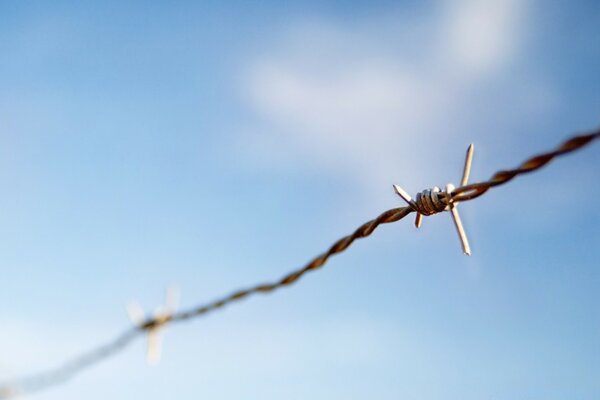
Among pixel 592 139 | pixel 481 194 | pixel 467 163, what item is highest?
pixel 467 163

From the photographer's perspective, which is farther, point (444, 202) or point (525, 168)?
point (444, 202)

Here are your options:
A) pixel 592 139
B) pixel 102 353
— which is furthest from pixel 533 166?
pixel 102 353

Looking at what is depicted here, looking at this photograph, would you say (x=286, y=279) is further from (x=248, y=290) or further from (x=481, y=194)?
(x=481, y=194)

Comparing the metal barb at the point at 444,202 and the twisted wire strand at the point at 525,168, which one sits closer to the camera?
the twisted wire strand at the point at 525,168

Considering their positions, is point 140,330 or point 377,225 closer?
point 377,225

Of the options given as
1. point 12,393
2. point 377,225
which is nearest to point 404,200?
point 377,225

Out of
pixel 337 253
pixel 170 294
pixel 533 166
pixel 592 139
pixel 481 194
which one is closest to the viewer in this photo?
pixel 592 139

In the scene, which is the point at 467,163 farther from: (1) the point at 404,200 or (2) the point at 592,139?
(2) the point at 592,139

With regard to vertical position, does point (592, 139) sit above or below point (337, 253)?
below

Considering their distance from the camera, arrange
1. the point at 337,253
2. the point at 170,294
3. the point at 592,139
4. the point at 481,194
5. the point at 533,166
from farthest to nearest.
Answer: the point at 170,294
the point at 337,253
the point at 481,194
the point at 533,166
the point at 592,139

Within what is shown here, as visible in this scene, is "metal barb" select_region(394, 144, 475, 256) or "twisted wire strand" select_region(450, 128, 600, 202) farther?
"metal barb" select_region(394, 144, 475, 256)
